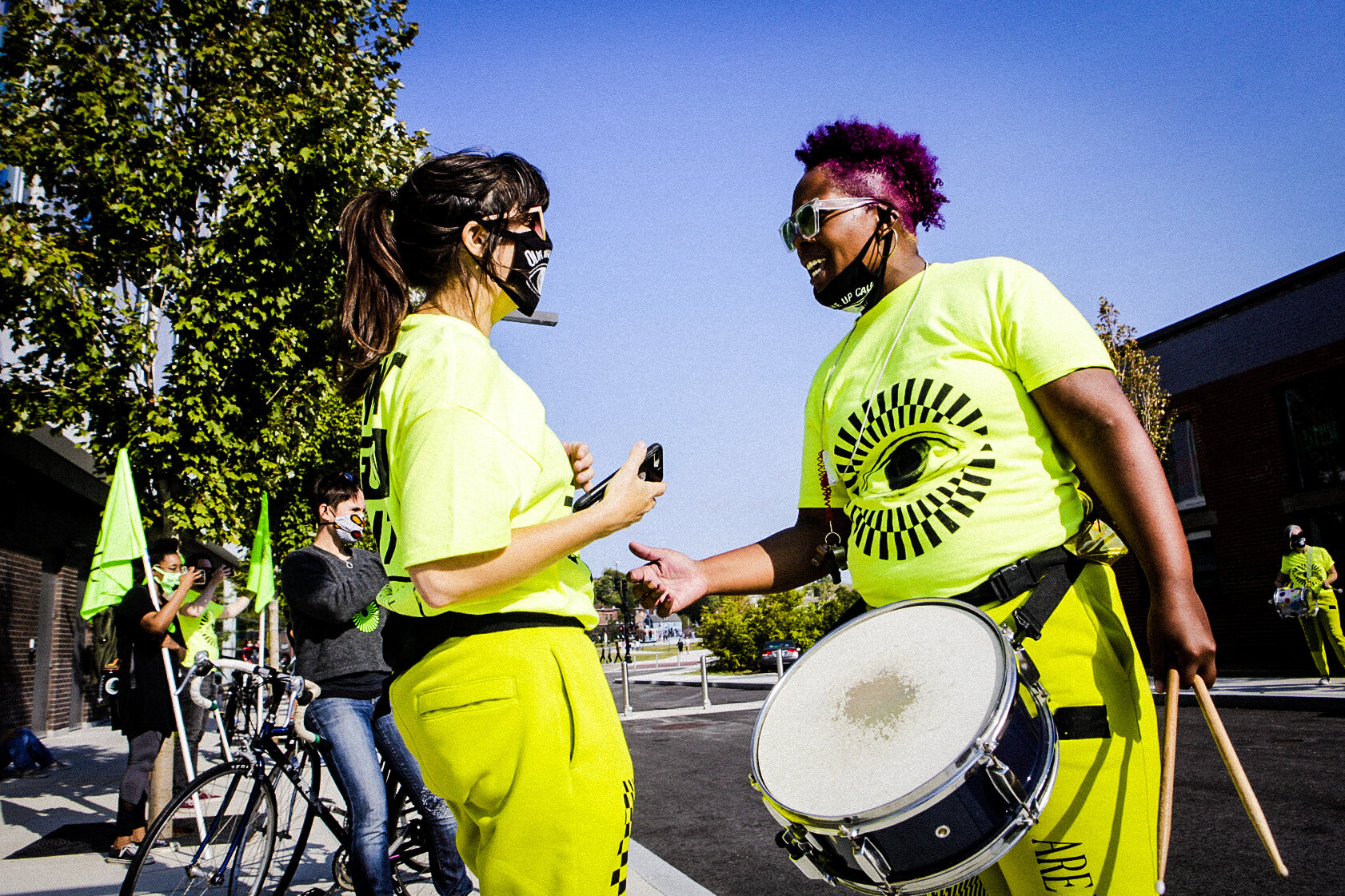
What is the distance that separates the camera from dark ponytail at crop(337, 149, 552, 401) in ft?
6.36

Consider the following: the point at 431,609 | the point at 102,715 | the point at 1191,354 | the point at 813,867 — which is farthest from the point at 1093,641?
the point at 102,715

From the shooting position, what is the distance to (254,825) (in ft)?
13.8

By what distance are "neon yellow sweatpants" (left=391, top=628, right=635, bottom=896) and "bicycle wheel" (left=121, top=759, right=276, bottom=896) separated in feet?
9.80

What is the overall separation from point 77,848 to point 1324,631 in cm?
1390

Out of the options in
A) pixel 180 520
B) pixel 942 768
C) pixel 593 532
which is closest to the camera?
pixel 942 768

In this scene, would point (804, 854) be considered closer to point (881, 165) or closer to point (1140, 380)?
point (881, 165)

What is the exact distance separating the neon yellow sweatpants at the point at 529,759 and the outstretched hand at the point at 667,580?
64 cm

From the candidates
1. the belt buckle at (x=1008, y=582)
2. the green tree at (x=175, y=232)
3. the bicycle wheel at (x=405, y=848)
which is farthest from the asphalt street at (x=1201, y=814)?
the green tree at (x=175, y=232)

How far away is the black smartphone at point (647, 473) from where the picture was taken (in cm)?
197

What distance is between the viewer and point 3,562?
13047mm

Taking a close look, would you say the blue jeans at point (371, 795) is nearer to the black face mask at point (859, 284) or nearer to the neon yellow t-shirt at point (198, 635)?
the black face mask at point (859, 284)

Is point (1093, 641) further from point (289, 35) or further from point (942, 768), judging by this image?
point (289, 35)

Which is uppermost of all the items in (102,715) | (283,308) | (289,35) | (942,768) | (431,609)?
(289,35)

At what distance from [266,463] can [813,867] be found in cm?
801
